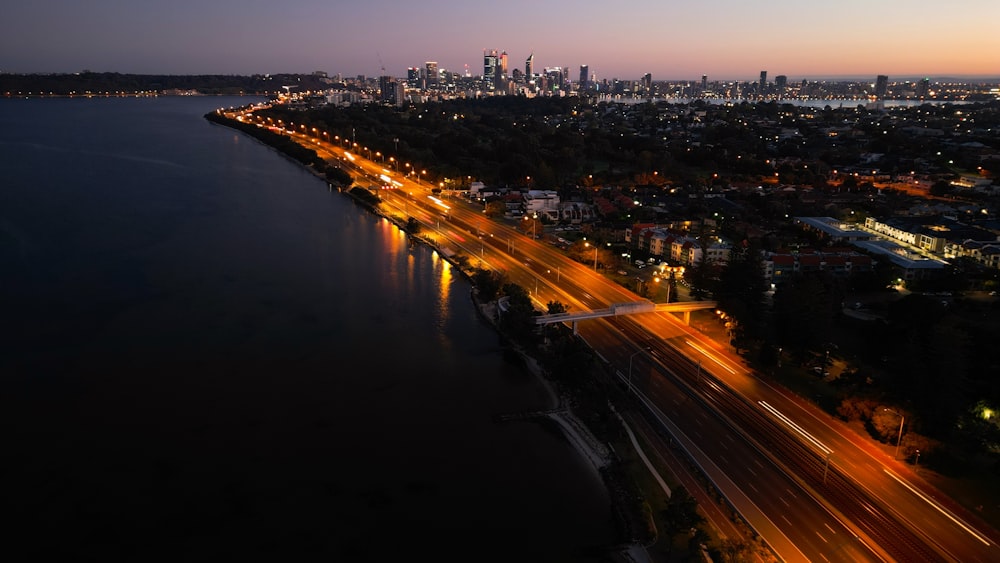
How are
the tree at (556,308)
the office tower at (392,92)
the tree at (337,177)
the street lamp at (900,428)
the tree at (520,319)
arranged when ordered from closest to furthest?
1. the street lamp at (900,428)
2. the tree at (520,319)
3. the tree at (556,308)
4. the tree at (337,177)
5. the office tower at (392,92)

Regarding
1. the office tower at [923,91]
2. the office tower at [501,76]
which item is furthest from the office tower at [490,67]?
the office tower at [923,91]

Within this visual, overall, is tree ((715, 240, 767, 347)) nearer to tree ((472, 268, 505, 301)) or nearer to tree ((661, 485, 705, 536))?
tree ((472, 268, 505, 301))

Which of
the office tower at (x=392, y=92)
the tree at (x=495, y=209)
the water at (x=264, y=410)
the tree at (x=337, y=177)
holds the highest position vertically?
the office tower at (x=392, y=92)

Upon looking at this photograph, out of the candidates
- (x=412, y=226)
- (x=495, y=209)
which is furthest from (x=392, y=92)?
(x=412, y=226)

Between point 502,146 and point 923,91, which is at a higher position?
point 923,91

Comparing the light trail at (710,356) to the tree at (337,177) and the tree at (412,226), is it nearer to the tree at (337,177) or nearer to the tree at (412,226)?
the tree at (412,226)

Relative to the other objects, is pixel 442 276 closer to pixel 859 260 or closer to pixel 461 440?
pixel 461 440

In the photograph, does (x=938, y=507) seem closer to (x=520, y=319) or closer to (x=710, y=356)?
(x=710, y=356)
